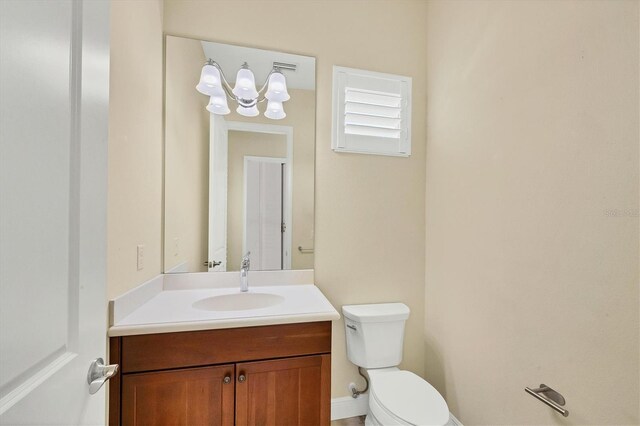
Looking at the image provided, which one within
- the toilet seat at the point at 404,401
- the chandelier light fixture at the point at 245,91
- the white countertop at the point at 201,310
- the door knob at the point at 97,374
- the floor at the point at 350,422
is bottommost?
the floor at the point at 350,422

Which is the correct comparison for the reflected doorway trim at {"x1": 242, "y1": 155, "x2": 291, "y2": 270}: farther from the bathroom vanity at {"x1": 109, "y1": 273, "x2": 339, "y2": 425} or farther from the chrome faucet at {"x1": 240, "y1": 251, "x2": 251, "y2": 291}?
the bathroom vanity at {"x1": 109, "y1": 273, "x2": 339, "y2": 425}

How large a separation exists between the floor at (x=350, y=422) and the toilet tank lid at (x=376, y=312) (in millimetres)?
662

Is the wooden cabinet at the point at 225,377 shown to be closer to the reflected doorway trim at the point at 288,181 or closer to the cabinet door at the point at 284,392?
the cabinet door at the point at 284,392

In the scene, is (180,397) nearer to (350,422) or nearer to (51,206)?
(51,206)

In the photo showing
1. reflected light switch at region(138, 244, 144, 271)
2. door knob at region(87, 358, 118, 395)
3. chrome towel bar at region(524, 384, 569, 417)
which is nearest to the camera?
door knob at region(87, 358, 118, 395)

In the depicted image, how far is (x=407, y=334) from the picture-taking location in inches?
76.7

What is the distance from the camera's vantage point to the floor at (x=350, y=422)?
176 cm

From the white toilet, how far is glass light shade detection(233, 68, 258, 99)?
55.9 inches

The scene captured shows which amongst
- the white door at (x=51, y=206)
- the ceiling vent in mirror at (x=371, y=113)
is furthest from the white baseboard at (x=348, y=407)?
the ceiling vent in mirror at (x=371, y=113)

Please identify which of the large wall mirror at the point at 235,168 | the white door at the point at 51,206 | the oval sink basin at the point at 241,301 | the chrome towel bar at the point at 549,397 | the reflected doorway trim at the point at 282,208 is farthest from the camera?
the reflected doorway trim at the point at 282,208

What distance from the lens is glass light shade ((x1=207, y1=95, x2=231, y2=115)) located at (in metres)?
1.70

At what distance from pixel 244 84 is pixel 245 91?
4 cm

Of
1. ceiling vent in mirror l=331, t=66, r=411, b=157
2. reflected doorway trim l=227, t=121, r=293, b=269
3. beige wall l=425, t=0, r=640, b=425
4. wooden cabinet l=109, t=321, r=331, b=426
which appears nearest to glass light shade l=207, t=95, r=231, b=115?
reflected doorway trim l=227, t=121, r=293, b=269

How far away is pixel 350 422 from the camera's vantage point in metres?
1.78
